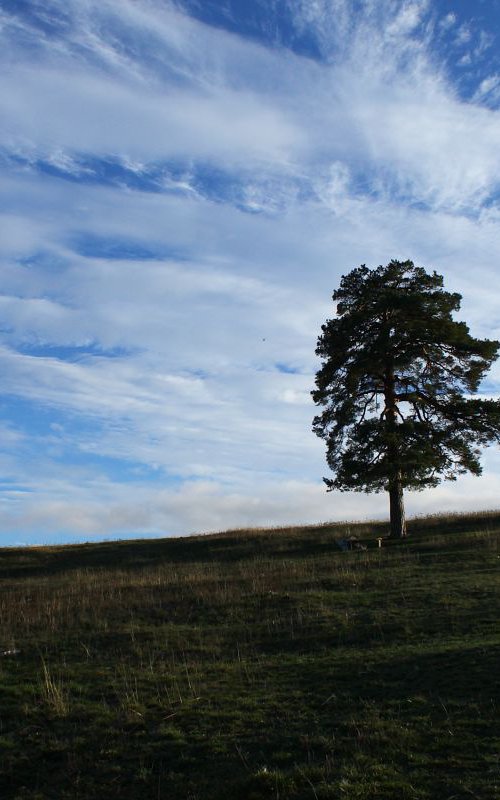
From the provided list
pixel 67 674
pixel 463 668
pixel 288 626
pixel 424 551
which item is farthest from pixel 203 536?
pixel 463 668

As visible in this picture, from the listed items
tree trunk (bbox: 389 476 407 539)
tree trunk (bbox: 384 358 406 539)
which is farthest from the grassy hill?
tree trunk (bbox: 389 476 407 539)

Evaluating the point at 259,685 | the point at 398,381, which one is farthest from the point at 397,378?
the point at 259,685

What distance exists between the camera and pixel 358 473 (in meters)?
32.2

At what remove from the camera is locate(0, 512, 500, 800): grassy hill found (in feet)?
27.4

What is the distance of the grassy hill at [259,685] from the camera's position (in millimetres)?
8352

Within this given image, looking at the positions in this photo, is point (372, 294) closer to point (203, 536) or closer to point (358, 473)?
point (358, 473)

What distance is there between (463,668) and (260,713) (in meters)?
3.76

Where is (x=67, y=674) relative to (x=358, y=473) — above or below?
below

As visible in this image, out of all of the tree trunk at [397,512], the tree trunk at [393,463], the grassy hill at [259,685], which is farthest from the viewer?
the tree trunk at [397,512]

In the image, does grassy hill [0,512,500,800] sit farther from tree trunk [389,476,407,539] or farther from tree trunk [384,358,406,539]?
tree trunk [389,476,407,539]

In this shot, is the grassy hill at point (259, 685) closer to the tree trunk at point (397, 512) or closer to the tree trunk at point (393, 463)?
the tree trunk at point (393, 463)

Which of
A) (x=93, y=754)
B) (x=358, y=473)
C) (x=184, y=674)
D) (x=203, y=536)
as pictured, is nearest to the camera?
(x=93, y=754)

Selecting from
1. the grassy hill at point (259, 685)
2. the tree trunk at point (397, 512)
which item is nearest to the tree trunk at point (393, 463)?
the tree trunk at point (397, 512)

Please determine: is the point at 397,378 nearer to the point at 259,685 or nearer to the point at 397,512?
the point at 397,512
